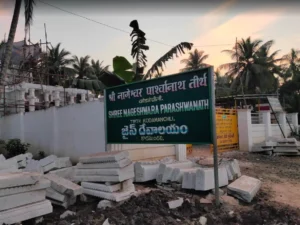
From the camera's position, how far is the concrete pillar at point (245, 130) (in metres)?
14.1

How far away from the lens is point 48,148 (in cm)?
1068

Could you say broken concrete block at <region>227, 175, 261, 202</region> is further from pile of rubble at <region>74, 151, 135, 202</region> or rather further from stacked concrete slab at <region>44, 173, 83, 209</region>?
stacked concrete slab at <region>44, 173, 83, 209</region>

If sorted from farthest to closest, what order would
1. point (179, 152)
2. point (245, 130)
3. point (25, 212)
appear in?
point (245, 130) < point (179, 152) < point (25, 212)

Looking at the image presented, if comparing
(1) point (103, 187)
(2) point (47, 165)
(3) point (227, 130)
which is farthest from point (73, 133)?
(3) point (227, 130)

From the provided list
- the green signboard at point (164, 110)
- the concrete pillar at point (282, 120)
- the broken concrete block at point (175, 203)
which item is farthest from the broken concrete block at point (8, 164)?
the concrete pillar at point (282, 120)

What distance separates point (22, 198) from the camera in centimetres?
394

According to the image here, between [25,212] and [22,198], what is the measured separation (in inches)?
7.6

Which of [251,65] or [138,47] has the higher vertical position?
[251,65]

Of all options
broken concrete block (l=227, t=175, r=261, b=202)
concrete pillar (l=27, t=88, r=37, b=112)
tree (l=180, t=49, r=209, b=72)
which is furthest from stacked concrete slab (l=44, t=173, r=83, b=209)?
tree (l=180, t=49, r=209, b=72)

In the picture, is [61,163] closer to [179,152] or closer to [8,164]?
[8,164]

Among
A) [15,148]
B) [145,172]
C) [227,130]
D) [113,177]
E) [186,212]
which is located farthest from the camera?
[227,130]

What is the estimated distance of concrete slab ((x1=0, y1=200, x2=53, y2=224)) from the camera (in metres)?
3.70

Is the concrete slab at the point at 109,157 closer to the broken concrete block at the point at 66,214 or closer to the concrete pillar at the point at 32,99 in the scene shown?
the broken concrete block at the point at 66,214

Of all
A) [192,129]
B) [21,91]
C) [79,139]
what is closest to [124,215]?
[192,129]
